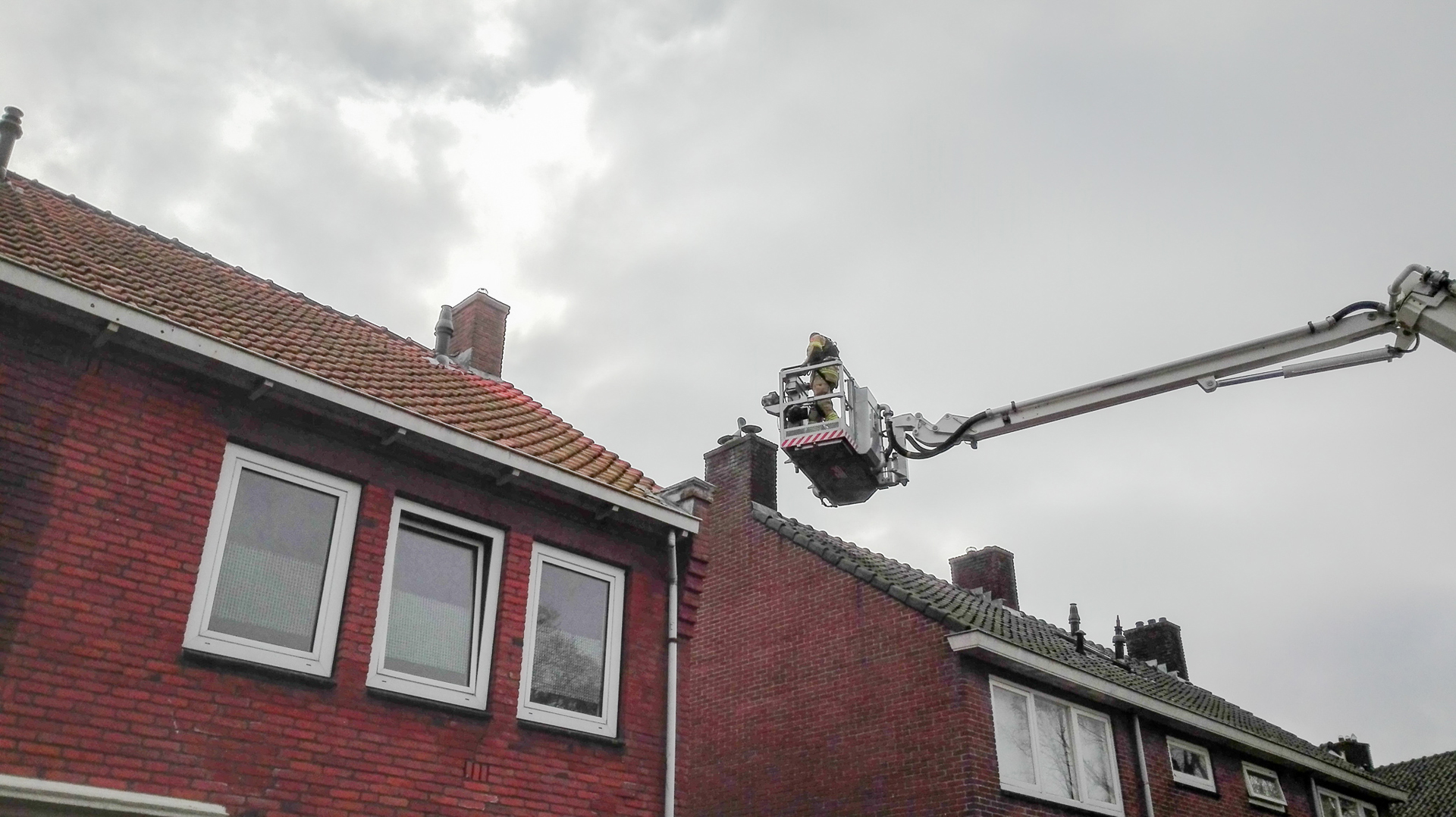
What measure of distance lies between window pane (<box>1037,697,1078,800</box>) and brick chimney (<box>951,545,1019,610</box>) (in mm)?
6653

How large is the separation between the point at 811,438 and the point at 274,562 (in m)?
5.86

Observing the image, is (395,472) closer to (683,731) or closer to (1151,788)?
(683,731)

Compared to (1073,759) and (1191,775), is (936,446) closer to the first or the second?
(1073,759)

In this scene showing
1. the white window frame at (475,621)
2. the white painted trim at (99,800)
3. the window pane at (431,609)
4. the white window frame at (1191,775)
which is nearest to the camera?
the white painted trim at (99,800)

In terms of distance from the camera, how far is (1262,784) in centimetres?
2175

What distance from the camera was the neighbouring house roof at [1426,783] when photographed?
2984cm

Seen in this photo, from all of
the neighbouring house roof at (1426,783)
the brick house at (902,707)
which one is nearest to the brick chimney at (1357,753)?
the neighbouring house roof at (1426,783)

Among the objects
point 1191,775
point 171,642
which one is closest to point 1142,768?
point 1191,775

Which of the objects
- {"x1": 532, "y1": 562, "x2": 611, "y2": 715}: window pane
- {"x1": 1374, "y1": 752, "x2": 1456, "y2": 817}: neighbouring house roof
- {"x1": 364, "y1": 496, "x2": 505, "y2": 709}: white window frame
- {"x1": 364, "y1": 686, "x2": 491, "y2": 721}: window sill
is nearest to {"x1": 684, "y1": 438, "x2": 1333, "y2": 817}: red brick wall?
{"x1": 532, "y1": 562, "x2": 611, "y2": 715}: window pane

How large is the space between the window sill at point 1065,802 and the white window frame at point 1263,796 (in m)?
5.06

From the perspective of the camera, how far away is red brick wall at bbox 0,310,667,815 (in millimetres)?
7848

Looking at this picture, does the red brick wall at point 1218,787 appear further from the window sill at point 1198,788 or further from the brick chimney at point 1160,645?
the brick chimney at point 1160,645

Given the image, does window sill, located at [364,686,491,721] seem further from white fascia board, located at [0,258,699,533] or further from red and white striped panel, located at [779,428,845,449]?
red and white striped panel, located at [779,428,845,449]

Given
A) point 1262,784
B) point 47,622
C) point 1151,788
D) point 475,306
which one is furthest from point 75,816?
point 1262,784
